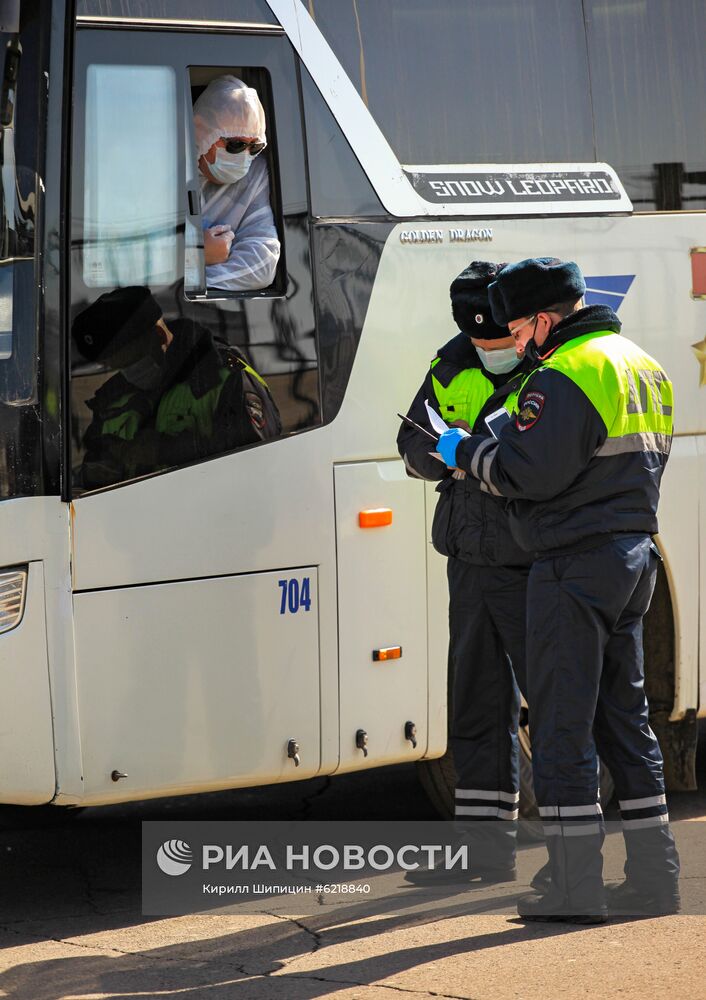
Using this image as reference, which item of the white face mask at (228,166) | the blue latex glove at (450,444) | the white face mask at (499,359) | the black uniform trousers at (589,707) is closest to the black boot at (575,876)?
the black uniform trousers at (589,707)

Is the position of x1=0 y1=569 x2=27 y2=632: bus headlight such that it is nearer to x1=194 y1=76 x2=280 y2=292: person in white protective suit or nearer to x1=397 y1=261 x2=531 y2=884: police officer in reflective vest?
x1=194 y1=76 x2=280 y2=292: person in white protective suit

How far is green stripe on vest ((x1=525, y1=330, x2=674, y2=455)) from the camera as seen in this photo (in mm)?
4762

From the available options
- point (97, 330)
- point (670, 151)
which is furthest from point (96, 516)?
point (670, 151)

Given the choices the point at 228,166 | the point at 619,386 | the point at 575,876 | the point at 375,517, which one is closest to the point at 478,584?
the point at 375,517

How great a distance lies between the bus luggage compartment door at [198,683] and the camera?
4.95 metres

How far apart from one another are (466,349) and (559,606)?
966 millimetres

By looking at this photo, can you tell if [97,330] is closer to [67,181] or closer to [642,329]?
[67,181]

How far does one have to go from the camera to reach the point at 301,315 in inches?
206

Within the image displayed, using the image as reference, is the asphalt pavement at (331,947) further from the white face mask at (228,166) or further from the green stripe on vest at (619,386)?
the white face mask at (228,166)

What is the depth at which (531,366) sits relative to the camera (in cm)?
518

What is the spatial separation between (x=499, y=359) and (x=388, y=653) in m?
1.07

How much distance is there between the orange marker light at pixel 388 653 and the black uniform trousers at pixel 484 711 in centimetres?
19

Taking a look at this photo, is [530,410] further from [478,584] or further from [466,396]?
[478,584]

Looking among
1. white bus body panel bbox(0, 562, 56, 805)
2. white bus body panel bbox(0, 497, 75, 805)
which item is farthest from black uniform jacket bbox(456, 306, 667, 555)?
white bus body panel bbox(0, 562, 56, 805)
